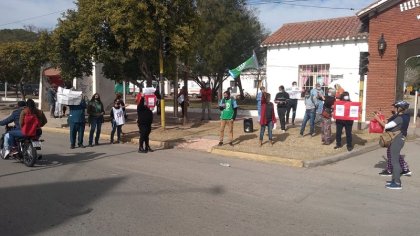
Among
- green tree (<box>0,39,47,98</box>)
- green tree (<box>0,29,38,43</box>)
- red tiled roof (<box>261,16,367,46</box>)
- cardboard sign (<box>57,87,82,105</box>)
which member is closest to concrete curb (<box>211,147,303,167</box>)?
cardboard sign (<box>57,87,82,105</box>)

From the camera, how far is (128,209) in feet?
22.3

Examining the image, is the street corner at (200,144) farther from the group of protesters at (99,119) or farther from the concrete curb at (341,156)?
the concrete curb at (341,156)

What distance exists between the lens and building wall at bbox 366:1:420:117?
17.4m

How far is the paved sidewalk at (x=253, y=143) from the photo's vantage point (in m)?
11.6

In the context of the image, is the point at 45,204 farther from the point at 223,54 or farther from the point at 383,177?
the point at 223,54

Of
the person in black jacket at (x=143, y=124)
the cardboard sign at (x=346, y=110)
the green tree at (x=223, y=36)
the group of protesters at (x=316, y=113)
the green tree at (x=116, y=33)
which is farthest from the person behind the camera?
the green tree at (x=223, y=36)

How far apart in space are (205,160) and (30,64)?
66.3 feet

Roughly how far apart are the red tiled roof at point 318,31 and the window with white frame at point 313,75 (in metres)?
1.26

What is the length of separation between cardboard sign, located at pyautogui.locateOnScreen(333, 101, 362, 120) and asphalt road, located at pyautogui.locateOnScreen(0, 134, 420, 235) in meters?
1.17

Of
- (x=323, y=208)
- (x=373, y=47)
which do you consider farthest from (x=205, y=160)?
(x=373, y=47)

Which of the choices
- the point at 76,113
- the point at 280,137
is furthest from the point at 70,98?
the point at 280,137

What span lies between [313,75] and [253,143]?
8.74 m

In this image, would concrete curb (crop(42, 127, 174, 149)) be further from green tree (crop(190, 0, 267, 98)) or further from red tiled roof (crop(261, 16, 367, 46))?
green tree (crop(190, 0, 267, 98))

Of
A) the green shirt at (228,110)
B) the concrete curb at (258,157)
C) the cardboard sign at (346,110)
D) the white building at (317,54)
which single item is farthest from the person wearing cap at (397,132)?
the white building at (317,54)
